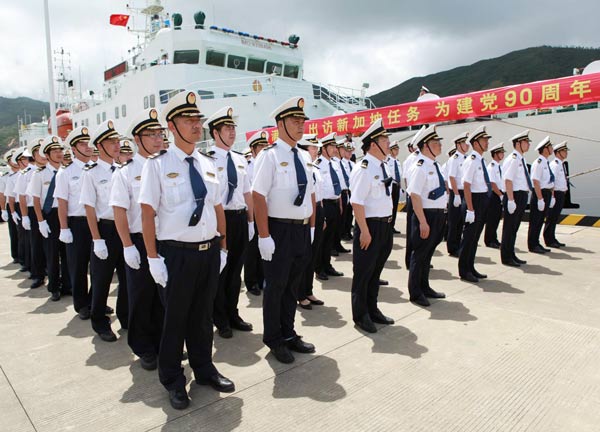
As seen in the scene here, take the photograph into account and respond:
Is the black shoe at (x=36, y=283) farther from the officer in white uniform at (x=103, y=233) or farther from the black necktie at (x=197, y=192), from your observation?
the black necktie at (x=197, y=192)

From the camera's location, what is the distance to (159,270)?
2.45 metres

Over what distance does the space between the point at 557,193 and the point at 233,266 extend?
19.8ft

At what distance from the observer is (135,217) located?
3.27 meters

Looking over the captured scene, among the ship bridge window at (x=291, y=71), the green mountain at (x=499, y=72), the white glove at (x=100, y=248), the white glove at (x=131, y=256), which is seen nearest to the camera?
the white glove at (x=131, y=256)

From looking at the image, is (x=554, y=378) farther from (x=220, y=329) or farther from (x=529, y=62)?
(x=529, y=62)

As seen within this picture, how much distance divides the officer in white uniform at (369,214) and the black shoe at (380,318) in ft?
0.47

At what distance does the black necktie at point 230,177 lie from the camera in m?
3.84

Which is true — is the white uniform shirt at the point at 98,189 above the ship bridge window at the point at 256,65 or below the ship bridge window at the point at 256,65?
below

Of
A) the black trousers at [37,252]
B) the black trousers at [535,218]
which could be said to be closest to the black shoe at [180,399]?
the black trousers at [37,252]

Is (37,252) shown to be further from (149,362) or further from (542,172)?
(542,172)

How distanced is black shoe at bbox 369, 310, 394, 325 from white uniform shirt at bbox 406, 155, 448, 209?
1256 millimetres

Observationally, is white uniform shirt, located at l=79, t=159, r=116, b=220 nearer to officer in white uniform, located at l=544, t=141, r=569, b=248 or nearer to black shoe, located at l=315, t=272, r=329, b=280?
black shoe, located at l=315, t=272, r=329, b=280

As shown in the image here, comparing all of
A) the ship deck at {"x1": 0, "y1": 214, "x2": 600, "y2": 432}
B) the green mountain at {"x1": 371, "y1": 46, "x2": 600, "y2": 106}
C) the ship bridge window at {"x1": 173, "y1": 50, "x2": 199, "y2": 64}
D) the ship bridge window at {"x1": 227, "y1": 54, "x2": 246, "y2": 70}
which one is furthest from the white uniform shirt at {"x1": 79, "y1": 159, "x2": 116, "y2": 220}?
the green mountain at {"x1": 371, "y1": 46, "x2": 600, "y2": 106}

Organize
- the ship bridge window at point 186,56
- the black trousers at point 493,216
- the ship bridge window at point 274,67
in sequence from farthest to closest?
the ship bridge window at point 274,67 → the ship bridge window at point 186,56 → the black trousers at point 493,216
